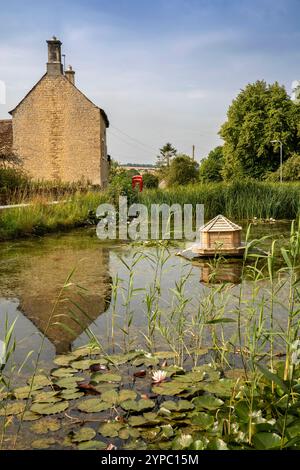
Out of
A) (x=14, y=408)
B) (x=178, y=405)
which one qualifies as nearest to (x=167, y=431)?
(x=178, y=405)

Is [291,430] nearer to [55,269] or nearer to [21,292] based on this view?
[21,292]

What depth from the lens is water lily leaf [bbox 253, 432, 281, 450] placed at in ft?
5.88

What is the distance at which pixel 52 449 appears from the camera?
2.01m

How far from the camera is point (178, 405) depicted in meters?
2.38

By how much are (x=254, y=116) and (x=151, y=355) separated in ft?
119

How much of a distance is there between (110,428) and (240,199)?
1274 centimetres

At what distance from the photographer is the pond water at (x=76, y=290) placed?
3465 millimetres

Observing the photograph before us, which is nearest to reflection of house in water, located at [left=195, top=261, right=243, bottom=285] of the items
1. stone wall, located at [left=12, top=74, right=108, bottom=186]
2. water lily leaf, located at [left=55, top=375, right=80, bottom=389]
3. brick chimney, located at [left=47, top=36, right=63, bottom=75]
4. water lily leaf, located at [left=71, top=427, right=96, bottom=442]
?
water lily leaf, located at [left=55, top=375, right=80, bottom=389]

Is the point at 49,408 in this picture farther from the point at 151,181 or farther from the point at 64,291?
the point at 151,181

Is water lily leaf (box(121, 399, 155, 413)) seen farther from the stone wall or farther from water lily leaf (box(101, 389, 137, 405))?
the stone wall

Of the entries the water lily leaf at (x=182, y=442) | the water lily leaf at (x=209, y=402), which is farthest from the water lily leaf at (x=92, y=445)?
the water lily leaf at (x=209, y=402)

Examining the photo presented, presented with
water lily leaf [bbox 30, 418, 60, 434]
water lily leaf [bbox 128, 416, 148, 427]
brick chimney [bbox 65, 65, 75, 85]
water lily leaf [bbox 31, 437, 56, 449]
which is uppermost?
brick chimney [bbox 65, 65, 75, 85]

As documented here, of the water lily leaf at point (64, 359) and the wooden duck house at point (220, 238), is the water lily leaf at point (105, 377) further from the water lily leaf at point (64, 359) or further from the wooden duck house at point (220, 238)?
the wooden duck house at point (220, 238)

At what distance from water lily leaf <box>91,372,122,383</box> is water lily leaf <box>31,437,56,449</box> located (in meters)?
0.63
